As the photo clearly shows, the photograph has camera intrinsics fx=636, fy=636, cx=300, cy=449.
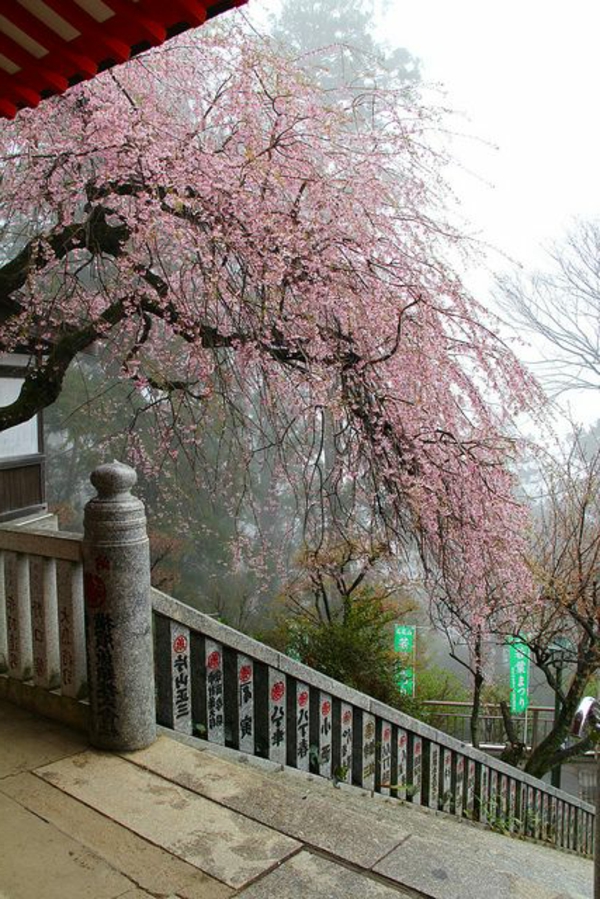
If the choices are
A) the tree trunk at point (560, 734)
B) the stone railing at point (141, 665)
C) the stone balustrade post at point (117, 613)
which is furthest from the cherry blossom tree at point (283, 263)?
the tree trunk at point (560, 734)

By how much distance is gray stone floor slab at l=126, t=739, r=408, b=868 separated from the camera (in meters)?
2.48

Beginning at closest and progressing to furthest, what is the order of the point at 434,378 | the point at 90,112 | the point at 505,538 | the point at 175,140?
the point at 175,140 → the point at 90,112 → the point at 434,378 → the point at 505,538

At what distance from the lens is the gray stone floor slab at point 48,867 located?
2.09 meters

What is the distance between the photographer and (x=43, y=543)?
3.28 m

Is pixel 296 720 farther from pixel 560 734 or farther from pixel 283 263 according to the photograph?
pixel 560 734

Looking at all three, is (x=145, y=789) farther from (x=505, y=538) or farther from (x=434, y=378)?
(x=505, y=538)

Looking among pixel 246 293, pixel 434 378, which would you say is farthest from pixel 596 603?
pixel 246 293

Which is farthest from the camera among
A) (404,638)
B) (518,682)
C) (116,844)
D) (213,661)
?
(518,682)

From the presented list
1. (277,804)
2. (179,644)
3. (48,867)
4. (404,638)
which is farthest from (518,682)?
(48,867)

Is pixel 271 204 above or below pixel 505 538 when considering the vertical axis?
above

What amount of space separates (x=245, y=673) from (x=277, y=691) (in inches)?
11.3

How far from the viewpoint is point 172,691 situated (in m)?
3.34

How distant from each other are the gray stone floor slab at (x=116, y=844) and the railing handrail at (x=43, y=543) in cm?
100

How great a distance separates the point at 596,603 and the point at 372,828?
20.3 feet
